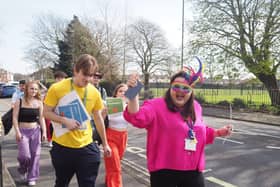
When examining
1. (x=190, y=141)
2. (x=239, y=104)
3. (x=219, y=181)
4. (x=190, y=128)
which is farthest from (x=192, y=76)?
(x=239, y=104)

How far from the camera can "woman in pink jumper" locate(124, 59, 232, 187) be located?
8.48 ft

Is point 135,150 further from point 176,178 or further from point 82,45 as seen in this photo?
point 82,45

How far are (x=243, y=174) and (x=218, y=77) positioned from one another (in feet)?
53.0

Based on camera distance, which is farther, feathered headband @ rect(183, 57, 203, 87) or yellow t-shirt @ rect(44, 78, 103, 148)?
yellow t-shirt @ rect(44, 78, 103, 148)

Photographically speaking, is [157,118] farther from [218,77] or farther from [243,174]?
[218,77]

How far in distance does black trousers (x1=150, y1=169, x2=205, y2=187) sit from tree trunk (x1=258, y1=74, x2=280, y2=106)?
18018 millimetres

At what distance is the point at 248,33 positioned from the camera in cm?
1906

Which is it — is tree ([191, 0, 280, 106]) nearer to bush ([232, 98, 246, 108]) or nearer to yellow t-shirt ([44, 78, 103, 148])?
bush ([232, 98, 246, 108])

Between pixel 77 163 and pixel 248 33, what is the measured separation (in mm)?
17990

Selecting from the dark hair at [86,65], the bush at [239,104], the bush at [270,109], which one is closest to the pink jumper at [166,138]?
the dark hair at [86,65]

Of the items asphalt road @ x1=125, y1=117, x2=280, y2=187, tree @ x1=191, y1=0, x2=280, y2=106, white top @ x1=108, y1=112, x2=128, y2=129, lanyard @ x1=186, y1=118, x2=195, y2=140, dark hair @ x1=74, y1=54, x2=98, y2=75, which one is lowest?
asphalt road @ x1=125, y1=117, x2=280, y2=187

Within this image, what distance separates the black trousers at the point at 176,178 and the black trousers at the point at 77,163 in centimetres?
71

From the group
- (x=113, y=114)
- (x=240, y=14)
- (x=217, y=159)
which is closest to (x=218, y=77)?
(x=240, y=14)

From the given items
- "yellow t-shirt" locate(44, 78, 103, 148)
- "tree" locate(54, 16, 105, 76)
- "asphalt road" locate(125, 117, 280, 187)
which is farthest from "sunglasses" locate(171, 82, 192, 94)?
"tree" locate(54, 16, 105, 76)
